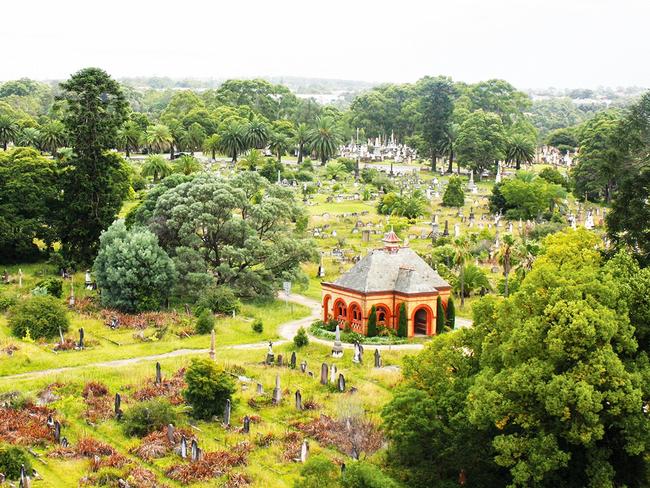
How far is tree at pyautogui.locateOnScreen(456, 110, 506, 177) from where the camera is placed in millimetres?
101375

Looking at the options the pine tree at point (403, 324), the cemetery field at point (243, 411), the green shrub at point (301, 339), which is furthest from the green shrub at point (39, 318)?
the pine tree at point (403, 324)

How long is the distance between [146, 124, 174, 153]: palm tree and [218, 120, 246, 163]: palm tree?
21.9 ft

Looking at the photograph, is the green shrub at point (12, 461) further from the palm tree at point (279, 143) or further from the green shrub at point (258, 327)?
the palm tree at point (279, 143)

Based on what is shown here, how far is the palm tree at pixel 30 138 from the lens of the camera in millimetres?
104000

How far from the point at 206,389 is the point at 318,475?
8474 mm

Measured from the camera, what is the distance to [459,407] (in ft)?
84.1

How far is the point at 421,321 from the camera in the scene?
147ft

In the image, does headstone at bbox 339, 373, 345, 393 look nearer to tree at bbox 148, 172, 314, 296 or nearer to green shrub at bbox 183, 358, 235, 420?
green shrub at bbox 183, 358, 235, 420

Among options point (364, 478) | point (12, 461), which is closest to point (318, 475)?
point (364, 478)

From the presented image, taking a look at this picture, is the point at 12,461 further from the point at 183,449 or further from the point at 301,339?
the point at 301,339

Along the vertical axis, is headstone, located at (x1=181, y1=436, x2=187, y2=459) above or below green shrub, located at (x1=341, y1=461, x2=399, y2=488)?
below

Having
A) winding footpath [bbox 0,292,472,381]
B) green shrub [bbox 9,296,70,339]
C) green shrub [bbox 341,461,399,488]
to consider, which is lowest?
winding footpath [bbox 0,292,472,381]

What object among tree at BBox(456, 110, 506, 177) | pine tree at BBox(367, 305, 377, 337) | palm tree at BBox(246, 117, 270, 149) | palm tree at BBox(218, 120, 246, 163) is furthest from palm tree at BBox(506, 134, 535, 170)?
pine tree at BBox(367, 305, 377, 337)

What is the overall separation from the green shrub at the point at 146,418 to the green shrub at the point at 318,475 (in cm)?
744
